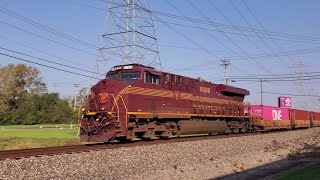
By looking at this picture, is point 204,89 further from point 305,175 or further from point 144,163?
point 305,175

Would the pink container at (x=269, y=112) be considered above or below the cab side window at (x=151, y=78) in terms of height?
below

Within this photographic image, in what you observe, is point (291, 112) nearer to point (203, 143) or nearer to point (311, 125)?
point (311, 125)

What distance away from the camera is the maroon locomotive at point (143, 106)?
18.9 m

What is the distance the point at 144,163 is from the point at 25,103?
79078mm

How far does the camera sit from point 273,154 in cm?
1888

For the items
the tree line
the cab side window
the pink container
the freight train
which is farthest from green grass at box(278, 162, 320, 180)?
the tree line

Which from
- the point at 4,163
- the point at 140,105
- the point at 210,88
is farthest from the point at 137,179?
the point at 210,88

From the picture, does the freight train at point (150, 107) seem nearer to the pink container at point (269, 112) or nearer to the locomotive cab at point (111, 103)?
the locomotive cab at point (111, 103)

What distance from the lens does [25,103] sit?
86.8 m

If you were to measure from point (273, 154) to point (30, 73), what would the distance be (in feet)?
288

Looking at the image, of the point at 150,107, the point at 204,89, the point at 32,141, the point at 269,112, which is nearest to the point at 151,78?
the point at 150,107

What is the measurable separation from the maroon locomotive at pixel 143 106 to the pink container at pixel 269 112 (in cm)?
1193

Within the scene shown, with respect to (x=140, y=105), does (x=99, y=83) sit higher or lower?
higher

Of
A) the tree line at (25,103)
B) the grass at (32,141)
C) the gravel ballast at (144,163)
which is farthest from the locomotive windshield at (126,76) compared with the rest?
the tree line at (25,103)
